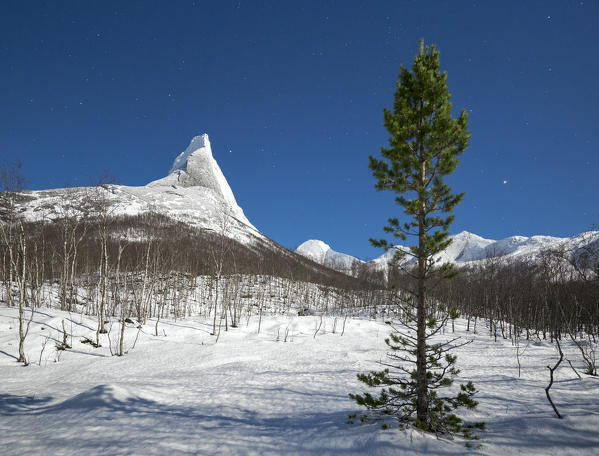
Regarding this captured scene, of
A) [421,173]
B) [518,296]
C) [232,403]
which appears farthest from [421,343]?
[518,296]

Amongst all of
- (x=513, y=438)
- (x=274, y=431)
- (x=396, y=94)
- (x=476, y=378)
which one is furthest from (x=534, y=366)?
(x=396, y=94)

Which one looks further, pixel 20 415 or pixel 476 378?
pixel 476 378

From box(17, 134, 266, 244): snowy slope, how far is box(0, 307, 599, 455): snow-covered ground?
3925 centimetres

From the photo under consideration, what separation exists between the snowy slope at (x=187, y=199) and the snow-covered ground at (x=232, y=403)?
39.2 metres

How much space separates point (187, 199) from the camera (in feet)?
425

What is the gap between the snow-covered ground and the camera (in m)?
5.61

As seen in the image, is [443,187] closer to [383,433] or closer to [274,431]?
[383,433]

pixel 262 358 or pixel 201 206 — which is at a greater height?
pixel 201 206

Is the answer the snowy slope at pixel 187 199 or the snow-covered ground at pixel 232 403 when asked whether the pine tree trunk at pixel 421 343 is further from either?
the snowy slope at pixel 187 199

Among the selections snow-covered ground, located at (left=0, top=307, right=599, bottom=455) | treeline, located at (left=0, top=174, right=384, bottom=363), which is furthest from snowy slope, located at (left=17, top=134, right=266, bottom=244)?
snow-covered ground, located at (left=0, top=307, right=599, bottom=455)

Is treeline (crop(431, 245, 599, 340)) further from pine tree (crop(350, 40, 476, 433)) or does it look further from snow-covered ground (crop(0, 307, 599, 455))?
pine tree (crop(350, 40, 476, 433))

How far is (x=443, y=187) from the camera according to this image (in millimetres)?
6383

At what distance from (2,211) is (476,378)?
86.9ft

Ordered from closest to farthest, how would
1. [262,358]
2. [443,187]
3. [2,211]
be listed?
[443,187] → [2,211] → [262,358]
